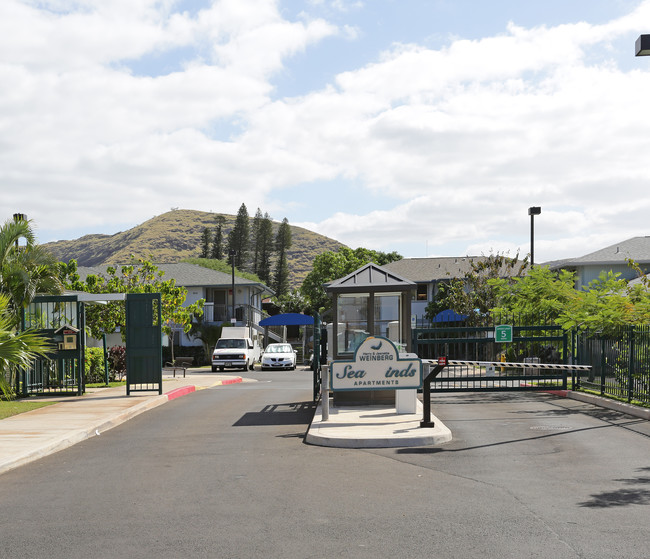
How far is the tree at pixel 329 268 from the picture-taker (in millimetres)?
81000

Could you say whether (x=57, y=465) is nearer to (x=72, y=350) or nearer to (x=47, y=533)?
(x=47, y=533)

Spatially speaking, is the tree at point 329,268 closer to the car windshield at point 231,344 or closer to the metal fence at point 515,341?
the car windshield at point 231,344

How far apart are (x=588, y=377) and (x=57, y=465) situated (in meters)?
13.3

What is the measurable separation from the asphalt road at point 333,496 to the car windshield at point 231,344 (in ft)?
100

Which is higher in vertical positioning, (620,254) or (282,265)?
(282,265)

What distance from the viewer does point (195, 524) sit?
6.80 meters

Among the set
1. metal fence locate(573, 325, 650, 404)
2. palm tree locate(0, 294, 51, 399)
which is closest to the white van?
palm tree locate(0, 294, 51, 399)

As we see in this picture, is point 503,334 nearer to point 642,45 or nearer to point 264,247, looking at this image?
point 642,45

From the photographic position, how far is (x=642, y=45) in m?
12.0

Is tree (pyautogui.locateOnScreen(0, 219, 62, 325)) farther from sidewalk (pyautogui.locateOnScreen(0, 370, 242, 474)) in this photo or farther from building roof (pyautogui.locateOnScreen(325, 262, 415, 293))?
building roof (pyautogui.locateOnScreen(325, 262, 415, 293))

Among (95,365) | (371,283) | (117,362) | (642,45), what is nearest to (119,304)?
(117,362)

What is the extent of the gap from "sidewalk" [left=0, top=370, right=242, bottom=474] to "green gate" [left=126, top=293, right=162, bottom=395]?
61 cm

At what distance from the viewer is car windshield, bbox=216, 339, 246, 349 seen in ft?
144

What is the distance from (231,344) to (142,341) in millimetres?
24641
